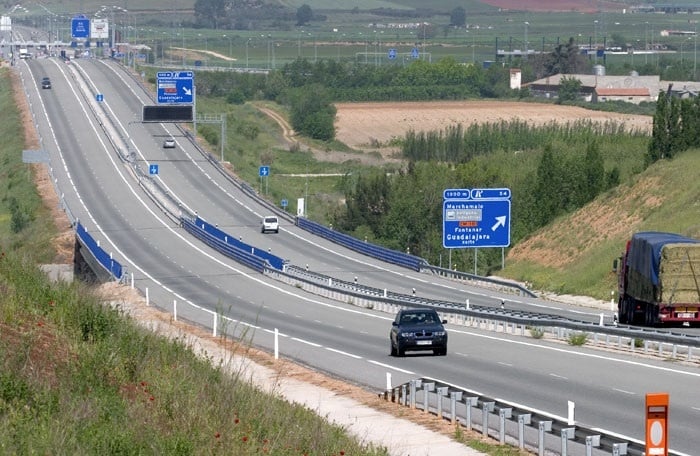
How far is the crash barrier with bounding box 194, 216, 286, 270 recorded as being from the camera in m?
71.2

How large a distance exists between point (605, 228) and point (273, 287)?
21.2 meters

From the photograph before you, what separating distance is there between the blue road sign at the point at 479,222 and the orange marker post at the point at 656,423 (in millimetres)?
49228

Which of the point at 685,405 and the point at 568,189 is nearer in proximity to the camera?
the point at 685,405

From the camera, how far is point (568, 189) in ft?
294

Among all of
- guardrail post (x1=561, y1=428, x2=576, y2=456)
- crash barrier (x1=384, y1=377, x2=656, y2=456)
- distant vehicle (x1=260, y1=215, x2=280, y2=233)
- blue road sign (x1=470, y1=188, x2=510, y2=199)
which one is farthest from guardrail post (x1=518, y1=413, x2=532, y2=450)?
distant vehicle (x1=260, y1=215, x2=280, y2=233)

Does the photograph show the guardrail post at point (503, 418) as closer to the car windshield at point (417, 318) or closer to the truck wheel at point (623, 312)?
the car windshield at point (417, 318)

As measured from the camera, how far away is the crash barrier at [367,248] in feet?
250

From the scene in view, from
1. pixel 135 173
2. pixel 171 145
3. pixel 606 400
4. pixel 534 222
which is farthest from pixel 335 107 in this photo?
pixel 606 400

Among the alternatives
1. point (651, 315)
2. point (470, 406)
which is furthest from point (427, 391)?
point (651, 315)

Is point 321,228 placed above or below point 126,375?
below

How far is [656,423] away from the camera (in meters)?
12.9

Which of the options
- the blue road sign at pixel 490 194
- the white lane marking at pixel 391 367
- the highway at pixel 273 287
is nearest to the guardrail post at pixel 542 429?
the highway at pixel 273 287

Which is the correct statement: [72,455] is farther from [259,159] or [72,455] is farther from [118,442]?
[259,159]

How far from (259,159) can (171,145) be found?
1822 centimetres
